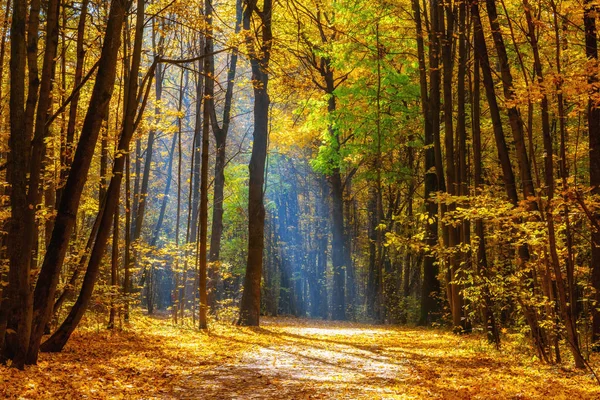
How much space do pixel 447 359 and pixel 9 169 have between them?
24.2 feet

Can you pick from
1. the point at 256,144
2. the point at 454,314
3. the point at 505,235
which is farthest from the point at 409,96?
the point at 505,235

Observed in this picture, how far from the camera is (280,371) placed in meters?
8.05

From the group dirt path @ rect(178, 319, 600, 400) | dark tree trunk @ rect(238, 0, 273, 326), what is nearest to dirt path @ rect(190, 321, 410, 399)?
dirt path @ rect(178, 319, 600, 400)

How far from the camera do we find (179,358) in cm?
908

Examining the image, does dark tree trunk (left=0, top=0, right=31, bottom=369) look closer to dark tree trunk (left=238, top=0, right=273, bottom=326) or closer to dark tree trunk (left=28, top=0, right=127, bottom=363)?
dark tree trunk (left=28, top=0, right=127, bottom=363)

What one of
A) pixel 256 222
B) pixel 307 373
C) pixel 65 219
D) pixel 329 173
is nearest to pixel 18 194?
pixel 65 219

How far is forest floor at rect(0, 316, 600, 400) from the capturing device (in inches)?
252

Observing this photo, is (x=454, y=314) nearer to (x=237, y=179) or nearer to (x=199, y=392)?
(x=199, y=392)

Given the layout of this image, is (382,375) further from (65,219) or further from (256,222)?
(256,222)

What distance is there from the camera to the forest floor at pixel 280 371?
252 inches

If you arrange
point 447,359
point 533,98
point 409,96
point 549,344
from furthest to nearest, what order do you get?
point 409,96 → point 447,359 → point 549,344 → point 533,98

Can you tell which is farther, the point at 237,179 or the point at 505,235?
the point at 237,179

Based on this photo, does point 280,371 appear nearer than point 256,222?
Yes

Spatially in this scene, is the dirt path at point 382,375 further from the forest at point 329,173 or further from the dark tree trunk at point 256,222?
the dark tree trunk at point 256,222
